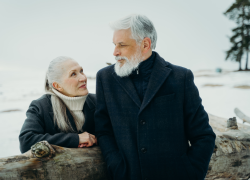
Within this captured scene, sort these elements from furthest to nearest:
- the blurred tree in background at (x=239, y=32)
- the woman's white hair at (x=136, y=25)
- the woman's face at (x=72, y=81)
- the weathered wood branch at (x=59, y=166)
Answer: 1. the blurred tree in background at (x=239, y=32)
2. the woman's face at (x=72, y=81)
3. the woman's white hair at (x=136, y=25)
4. the weathered wood branch at (x=59, y=166)

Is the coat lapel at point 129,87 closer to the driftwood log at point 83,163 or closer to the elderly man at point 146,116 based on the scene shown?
the elderly man at point 146,116

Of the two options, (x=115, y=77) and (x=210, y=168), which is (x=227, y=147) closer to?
(x=210, y=168)

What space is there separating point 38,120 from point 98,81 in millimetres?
719

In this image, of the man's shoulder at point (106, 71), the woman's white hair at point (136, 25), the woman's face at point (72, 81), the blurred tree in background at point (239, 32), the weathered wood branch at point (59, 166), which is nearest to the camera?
the weathered wood branch at point (59, 166)

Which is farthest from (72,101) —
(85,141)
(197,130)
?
(197,130)

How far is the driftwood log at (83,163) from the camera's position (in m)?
1.41

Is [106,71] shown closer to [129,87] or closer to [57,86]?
[129,87]

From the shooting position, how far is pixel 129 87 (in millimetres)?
1740

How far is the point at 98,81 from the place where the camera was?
1915 mm

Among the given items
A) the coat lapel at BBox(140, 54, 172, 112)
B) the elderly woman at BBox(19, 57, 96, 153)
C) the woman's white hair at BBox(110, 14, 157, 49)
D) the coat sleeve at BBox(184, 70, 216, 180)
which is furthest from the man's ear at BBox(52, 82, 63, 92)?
the coat sleeve at BBox(184, 70, 216, 180)

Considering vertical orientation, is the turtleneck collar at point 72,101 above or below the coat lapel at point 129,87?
below

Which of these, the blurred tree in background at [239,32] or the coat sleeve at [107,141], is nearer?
the coat sleeve at [107,141]

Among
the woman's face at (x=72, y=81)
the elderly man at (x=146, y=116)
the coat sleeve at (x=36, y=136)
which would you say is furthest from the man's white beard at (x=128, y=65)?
the coat sleeve at (x=36, y=136)

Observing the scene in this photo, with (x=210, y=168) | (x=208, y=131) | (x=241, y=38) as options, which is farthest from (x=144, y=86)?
(x=241, y=38)
